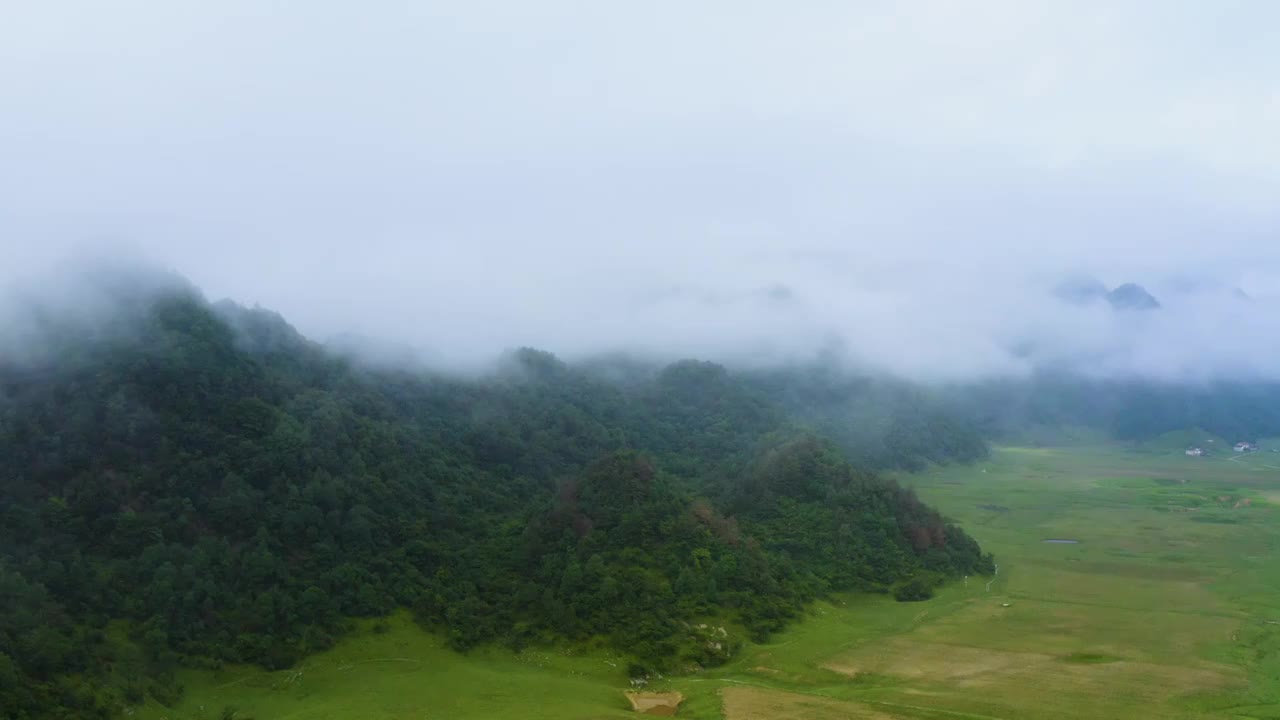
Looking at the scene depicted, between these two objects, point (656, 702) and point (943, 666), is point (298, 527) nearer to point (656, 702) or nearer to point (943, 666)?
point (656, 702)

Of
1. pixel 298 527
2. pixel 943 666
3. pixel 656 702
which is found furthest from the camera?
pixel 298 527

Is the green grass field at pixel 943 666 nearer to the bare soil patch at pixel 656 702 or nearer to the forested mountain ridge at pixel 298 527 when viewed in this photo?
the bare soil patch at pixel 656 702

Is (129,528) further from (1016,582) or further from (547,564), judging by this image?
(1016,582)

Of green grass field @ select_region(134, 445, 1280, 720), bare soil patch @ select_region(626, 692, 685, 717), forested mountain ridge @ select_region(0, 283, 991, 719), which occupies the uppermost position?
forested mountain ridge @ select_region(0, 283, 991, 719)

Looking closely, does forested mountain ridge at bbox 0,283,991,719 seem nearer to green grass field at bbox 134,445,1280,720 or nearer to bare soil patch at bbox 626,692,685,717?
green grass field at bbox 134,445,1280,720

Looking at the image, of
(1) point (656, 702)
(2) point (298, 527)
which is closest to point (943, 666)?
(1) point (656, 702)

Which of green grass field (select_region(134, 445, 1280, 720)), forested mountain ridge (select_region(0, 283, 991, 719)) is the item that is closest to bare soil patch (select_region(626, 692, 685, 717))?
green grass field (select_region(134, 445, 1280, 720))

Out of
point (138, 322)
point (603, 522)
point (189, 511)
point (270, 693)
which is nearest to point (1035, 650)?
point (603, 522)

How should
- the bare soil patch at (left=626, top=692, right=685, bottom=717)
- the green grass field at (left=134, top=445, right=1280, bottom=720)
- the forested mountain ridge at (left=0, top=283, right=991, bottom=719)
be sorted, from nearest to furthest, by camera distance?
the green grass field at (left=134, top=445, right=1280, bottom=720) < the bare soil patch at (left=626, top=692, right=685, bottom=717) < the forested mountain ridge at (left=0, top=283, right=991, bottom=719)
